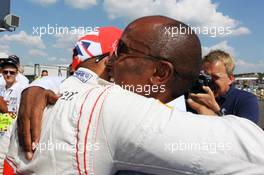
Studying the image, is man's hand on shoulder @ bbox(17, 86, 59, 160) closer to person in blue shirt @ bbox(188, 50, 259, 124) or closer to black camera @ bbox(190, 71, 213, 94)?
black camera @ bbox(190, 71, 213, 94)

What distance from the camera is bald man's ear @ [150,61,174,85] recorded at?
43.9 inches

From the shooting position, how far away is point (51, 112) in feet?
3.83

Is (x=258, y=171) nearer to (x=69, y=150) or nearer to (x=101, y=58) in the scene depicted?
(x=69, y=150)

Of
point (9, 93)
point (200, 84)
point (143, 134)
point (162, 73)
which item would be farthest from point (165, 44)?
point (9, 93)

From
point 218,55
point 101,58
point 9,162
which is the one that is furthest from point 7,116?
point 9,162

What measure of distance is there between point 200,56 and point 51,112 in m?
0.51

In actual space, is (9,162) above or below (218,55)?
below

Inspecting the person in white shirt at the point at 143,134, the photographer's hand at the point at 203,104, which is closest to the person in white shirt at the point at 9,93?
the photographer's hand at the point at 203,104

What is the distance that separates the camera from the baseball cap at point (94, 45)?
167cm

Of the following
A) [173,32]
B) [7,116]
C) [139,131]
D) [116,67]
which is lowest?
[7,116]

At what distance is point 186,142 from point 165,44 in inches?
14.0

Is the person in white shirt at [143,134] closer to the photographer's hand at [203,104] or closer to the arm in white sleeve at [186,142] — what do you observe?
the arm in white sleeve at [186,142]

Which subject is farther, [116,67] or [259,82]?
[259,82]

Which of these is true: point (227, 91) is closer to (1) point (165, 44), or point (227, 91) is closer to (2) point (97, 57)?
(2) point (97, 57)
